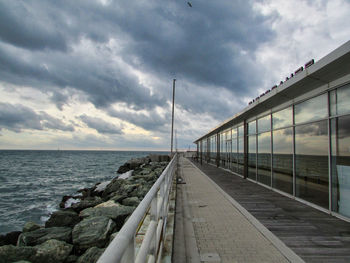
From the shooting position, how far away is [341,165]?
569 centimetres

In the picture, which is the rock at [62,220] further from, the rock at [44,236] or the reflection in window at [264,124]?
the reflection in window at [264,124]

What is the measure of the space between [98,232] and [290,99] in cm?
746

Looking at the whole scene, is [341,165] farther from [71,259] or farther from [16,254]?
[16,254]

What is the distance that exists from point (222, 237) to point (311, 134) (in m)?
4.52

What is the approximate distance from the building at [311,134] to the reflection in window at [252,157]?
0.85 meters

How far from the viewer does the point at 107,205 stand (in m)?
8.03

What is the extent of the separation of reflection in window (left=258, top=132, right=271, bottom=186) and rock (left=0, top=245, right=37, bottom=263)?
888 centimetres

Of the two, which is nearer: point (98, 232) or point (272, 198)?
point (98, 232)

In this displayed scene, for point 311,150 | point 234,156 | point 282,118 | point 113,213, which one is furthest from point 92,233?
point 234,156

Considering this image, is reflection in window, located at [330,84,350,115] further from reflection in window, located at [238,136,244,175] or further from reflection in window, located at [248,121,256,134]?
reflection in window, located at [238,136,244,175]

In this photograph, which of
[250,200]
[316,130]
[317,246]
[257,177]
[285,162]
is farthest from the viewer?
[257,177]

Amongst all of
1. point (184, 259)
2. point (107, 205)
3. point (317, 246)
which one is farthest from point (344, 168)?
point (107, 205)

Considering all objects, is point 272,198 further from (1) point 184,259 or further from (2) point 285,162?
(1) point 184,259

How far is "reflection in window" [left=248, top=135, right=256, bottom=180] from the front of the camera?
11992 millimetres
